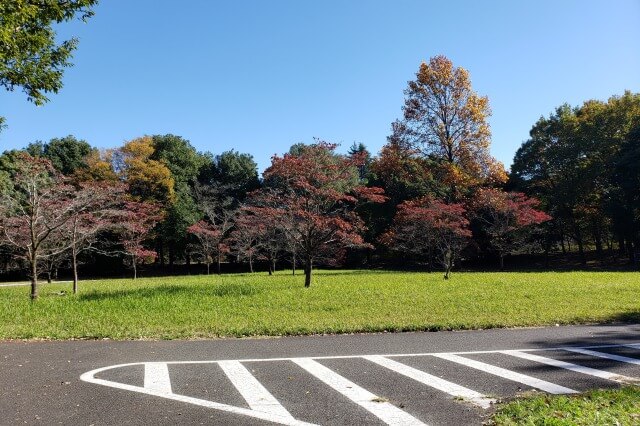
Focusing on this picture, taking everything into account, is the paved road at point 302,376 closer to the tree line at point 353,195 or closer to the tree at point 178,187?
the tree line at point 353,195

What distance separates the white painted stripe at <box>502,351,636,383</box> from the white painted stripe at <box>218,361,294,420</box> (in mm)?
3979

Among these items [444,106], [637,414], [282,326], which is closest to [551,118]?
A: [444,106]

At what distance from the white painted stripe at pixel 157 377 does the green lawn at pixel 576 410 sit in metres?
3.72

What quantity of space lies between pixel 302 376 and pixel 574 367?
3663 millimetres

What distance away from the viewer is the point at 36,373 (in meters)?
6.27

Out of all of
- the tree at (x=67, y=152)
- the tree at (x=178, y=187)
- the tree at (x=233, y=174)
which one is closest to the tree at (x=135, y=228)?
the tree at (x=178, y=187)

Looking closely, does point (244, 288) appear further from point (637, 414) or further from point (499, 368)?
point (637, 414)

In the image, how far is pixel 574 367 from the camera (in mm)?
6082

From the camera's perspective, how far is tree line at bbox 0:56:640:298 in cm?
1755

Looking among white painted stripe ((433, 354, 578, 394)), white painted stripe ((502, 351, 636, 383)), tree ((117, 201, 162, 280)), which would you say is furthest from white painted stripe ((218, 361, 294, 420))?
tree ((117, 201, 162, 280))

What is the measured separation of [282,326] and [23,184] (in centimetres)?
1247

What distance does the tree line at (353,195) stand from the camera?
691 inches

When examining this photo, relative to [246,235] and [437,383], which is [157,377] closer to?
[437,383]

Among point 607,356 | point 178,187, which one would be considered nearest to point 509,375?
point 607,356
